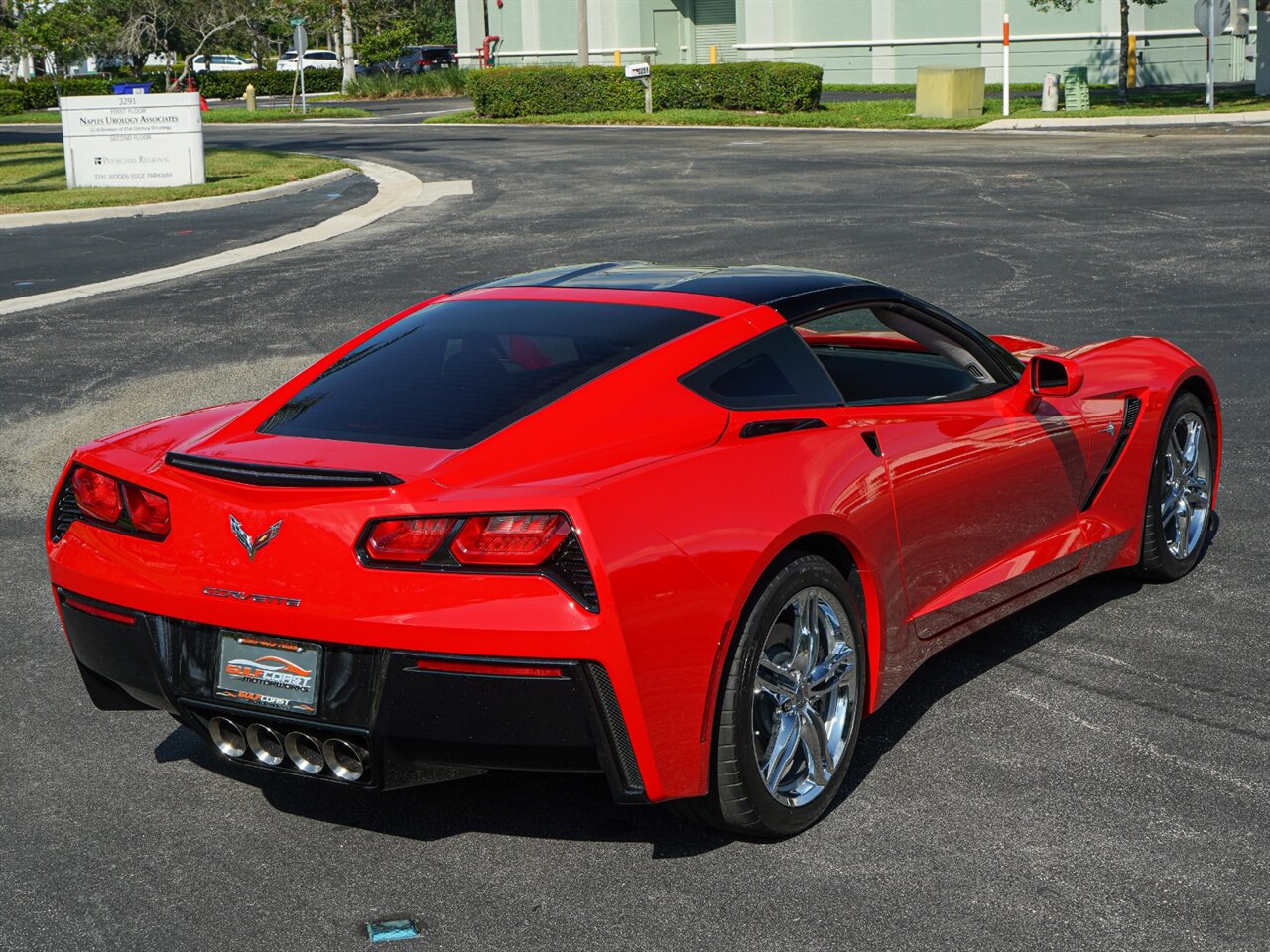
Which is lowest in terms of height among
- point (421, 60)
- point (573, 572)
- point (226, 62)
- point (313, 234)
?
point (573, 572)

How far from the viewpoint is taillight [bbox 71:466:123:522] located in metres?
4.46

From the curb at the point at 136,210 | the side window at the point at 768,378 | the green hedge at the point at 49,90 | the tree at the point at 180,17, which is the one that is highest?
the tree at the point at 180,17

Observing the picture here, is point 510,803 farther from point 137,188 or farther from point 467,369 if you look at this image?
point 137,188

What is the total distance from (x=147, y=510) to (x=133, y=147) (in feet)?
72.1

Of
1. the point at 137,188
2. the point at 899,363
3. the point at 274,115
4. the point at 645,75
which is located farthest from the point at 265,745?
the point at 274,115

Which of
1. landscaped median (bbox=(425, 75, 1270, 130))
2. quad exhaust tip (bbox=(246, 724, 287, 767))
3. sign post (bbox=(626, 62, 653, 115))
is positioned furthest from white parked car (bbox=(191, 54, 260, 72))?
quad exhaust tip (bbox=(246, 724, 287, 767))

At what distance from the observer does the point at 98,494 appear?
4.52 m

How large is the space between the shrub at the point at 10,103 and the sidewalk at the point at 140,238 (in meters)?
37.8

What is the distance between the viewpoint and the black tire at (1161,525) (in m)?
6.36

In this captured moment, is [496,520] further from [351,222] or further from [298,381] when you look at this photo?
[351,222]

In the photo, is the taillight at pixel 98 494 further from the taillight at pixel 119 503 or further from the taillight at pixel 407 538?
the taillight at pixel 407 538

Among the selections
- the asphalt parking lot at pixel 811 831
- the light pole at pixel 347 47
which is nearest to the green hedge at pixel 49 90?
the light pole at pixel 347 47

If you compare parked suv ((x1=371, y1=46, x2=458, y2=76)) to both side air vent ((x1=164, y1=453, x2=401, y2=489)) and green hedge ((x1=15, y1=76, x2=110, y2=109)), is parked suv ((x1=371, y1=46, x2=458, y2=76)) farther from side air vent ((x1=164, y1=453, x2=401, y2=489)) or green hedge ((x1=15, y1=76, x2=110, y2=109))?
side air vent ((x1=164, y1=453, x2=401, y2=489))

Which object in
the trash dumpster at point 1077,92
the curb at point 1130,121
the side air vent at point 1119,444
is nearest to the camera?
the side air vent at point 1119,444
